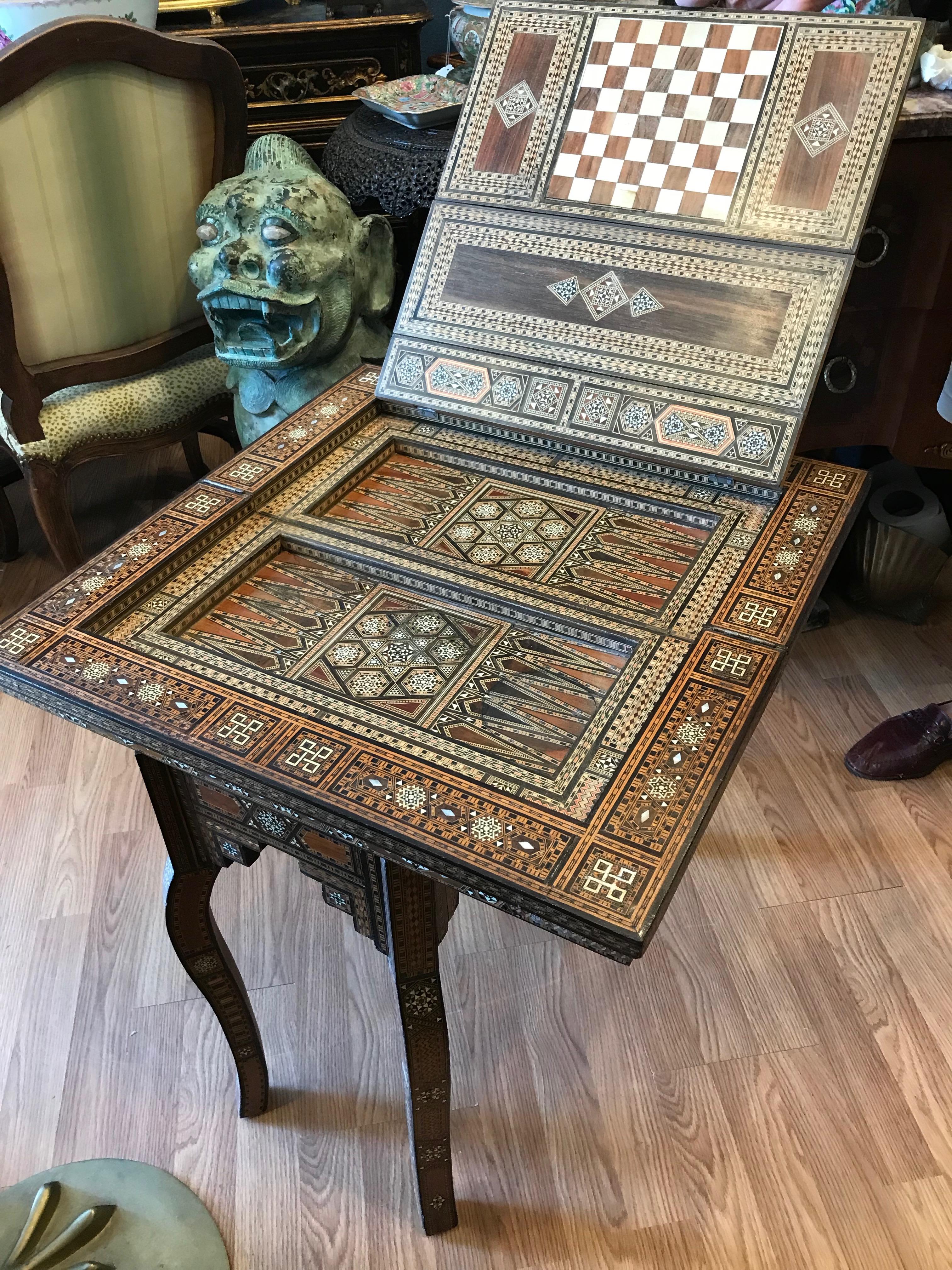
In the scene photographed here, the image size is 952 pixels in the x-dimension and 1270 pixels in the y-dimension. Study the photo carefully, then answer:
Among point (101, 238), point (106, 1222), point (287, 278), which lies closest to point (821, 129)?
point (287, 278)

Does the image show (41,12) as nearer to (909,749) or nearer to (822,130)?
(822,130)

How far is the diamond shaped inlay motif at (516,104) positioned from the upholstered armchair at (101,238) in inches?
24.7

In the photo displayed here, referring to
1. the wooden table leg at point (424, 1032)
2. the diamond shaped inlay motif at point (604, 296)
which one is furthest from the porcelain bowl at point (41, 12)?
the wooden table leg at point (424, 1032)

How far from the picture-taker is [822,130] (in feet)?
3.72

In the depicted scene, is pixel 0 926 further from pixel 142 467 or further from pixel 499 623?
pixel 142 467

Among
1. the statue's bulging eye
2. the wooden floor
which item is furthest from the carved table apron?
the statue's bulging eye

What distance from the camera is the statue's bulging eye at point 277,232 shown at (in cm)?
137

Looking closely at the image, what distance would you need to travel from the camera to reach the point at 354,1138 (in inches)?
52.3

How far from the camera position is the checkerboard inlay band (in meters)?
1.17

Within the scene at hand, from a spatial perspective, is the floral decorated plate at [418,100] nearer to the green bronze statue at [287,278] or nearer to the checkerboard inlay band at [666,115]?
the green bronze statue at [287,278]

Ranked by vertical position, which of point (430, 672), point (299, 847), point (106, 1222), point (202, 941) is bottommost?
point (106, 1222)

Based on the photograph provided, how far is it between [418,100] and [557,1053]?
1.71 m

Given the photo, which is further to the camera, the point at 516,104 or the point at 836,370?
the point at 836,370

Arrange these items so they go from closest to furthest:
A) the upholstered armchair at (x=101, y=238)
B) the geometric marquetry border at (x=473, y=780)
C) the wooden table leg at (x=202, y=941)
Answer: the geometric marquetry border at (x=473, y=780) < the wooden table leg at (x=202, y=941) < the upholstered armchair at (x=101, y=238)
